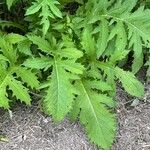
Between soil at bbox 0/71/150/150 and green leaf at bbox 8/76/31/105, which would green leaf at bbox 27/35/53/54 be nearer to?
green leaf at bbox 8/76/31/105

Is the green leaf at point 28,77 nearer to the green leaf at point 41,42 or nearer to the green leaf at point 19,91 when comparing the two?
the green leaf at point 19,91

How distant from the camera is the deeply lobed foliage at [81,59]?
3.47 meters

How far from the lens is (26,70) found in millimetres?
3596

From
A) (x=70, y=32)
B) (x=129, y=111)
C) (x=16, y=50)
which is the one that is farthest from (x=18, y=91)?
(x=129, y=111)

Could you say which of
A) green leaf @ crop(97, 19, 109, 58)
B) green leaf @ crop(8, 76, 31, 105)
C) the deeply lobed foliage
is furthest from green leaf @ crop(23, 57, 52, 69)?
green leaf @ crop(97, 19, 109, 58)

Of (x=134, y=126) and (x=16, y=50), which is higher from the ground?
(x=16, y=50)

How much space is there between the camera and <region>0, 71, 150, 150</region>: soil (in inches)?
144

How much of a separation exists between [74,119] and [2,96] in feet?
2.06

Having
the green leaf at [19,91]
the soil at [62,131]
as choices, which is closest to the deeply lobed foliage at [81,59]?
the green leaf at [19,91]

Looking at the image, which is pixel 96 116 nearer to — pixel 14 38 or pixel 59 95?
pixel 59 95

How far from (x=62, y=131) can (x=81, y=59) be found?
2.16 ft

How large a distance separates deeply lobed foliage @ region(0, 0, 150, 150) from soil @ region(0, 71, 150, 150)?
5.1 inches

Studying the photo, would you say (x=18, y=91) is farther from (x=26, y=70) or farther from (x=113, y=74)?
(x=113, y=74)

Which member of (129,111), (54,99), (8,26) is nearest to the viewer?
(54,99)
